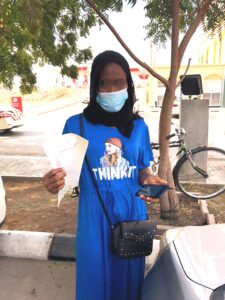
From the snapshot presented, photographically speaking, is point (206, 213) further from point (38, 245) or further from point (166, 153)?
point (38, 245)

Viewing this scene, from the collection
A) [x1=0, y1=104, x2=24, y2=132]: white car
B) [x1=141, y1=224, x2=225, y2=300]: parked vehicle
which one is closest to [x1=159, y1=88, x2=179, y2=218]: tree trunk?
[x1=141, y1=224, x2=225, y2=300]: parked vehicle

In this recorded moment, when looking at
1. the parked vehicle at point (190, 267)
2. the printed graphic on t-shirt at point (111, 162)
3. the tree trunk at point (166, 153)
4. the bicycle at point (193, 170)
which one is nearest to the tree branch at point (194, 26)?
the tree trunk at point (166, 153)

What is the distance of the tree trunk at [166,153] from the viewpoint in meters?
3.61

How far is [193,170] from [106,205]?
10.9 feet

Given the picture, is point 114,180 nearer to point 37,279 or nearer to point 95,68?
point 95,68

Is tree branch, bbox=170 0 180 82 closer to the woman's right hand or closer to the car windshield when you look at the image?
the woman's right hand

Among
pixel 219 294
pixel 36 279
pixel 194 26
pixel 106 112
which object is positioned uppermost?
pixel 194 26

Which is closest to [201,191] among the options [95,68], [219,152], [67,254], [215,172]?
[219,152]

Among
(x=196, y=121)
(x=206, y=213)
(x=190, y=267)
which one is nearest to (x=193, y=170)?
(x=196, y=121)

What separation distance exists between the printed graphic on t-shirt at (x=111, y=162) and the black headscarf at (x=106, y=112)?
9cm

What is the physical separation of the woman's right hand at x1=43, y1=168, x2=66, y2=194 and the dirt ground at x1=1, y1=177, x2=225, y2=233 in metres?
2.10

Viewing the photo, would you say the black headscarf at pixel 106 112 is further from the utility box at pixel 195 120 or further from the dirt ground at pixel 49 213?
the utility box at pixel 195 120

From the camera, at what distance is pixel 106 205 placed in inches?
70.3

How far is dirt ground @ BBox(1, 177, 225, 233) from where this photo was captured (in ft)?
12.3
